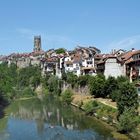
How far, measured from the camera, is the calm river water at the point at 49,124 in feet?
134

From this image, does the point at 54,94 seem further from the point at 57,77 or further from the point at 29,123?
the point at 29,123

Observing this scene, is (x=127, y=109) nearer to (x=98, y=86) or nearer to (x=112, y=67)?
(x=98, y=86)

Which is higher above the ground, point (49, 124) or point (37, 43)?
point (37, 43)

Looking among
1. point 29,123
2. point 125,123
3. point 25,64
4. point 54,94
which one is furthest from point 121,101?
point 25,64

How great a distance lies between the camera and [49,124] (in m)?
49.8

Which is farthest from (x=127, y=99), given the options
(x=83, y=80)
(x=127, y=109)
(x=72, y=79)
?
(x=72, y=79)

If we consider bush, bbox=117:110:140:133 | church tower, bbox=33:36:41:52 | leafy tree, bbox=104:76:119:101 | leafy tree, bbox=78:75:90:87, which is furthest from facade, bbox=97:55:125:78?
church tower, bbox=33:36:41:52

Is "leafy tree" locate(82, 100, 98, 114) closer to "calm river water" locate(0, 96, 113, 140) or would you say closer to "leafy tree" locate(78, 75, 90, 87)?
"calm river water" locate(0, 96, 113, 140)

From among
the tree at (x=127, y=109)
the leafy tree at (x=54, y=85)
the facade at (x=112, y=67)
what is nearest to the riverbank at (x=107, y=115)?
the tree at (x=127, y=109)

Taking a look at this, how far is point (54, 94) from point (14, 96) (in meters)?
8.32

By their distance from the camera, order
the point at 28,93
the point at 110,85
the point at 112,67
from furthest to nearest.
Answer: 1. the point at 28,93
2. the point at 112,67
3. the point at 110,85

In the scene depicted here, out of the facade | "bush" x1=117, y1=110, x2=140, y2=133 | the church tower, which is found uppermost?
the church tower

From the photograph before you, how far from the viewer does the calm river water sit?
40906 millimetres

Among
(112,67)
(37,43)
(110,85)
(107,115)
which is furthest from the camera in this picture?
(37,43)
